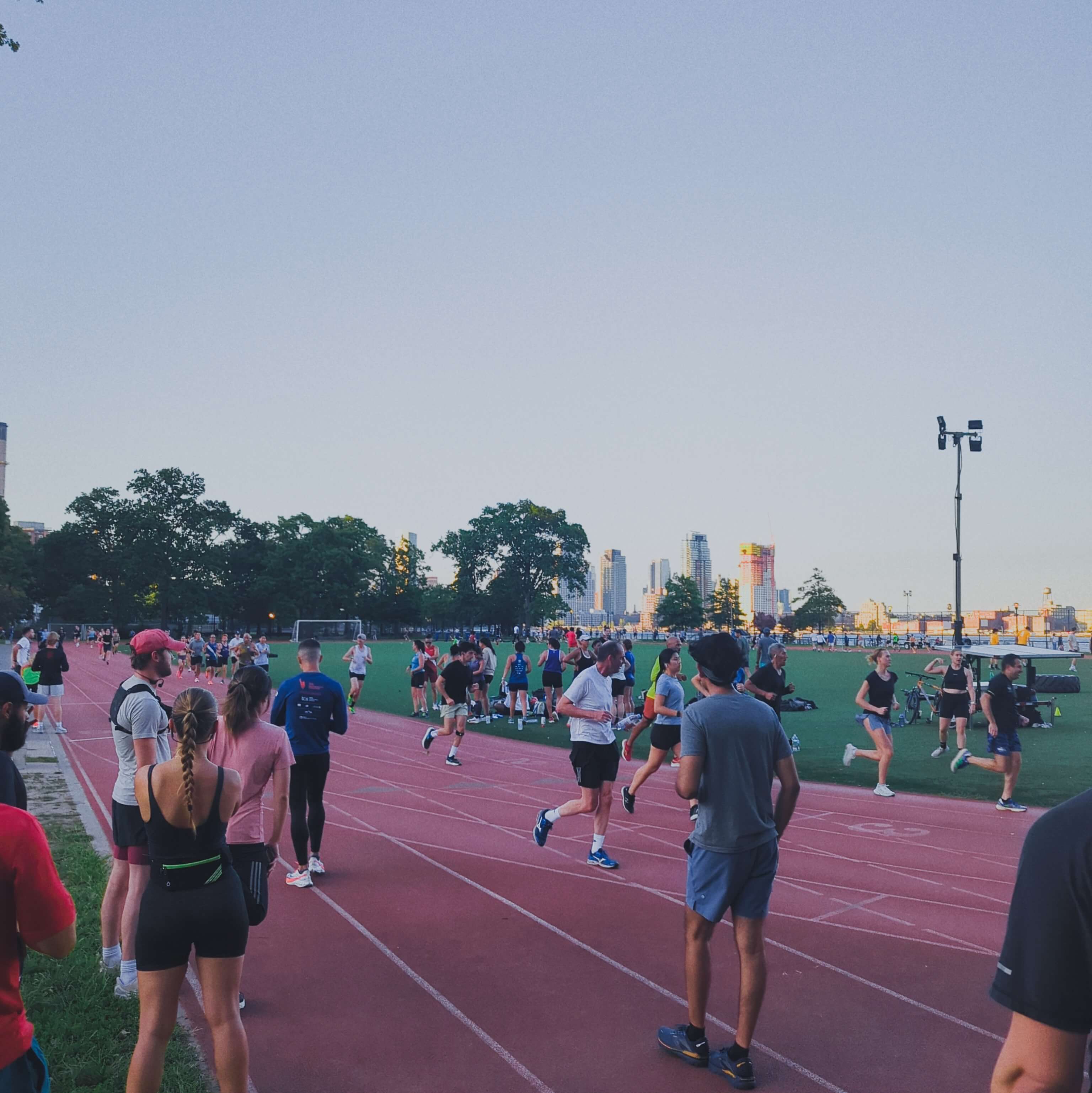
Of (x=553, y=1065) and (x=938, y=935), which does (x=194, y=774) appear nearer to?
(x=553, y=1065)

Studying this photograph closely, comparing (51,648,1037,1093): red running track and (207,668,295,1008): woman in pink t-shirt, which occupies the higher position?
(207,668,295,1008): woman in pink t-shirt

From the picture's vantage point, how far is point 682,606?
118m

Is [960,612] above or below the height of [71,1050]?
above

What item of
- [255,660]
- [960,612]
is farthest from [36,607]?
[960,612]

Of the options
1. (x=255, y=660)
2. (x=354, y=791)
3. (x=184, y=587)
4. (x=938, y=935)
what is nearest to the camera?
(x=938, y=935)

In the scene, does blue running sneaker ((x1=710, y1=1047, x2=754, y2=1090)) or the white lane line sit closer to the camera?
blue running sneaker ((x1=710, y1=1047, x2=754, y2=1090))

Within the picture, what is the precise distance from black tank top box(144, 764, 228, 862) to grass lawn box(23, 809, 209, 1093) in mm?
1485

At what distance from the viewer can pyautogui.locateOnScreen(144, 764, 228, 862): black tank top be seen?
11.2 ft

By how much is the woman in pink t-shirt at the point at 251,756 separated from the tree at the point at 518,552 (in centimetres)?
9594

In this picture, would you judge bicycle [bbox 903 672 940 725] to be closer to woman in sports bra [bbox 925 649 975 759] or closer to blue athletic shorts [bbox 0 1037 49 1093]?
woman in sports bra [bbox 925 649 975 759]

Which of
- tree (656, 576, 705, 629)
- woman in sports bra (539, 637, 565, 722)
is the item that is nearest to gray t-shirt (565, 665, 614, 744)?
woman in sports bra (539, 637, 565, 722)

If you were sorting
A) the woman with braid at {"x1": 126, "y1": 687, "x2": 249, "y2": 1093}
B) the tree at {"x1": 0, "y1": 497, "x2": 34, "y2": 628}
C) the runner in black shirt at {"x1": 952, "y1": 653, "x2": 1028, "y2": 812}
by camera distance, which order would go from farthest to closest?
the tree at {"x1": 0, "y1": 497, "x2": 34, "y2": 628}
the runner in black shirt at {"x1": 952, "y1": 653, "x2": 1028, "y2": 812}
the woman with braid at {"x1": 126, "y1": 687, "x2": 249, "y2": 1093}

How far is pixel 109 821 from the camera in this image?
32.2ft

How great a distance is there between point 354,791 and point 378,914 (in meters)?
5.11
